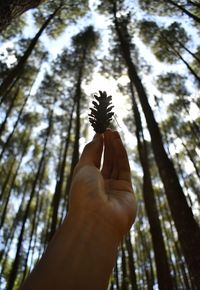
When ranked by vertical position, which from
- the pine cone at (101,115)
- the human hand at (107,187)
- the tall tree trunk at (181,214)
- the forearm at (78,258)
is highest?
the tall tree trunk at (181,214)

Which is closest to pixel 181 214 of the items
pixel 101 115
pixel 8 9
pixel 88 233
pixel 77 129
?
pixel 101 115

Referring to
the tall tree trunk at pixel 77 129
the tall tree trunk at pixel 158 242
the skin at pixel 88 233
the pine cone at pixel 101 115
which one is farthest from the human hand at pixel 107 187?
the tall tree trunk at pixel 77 129

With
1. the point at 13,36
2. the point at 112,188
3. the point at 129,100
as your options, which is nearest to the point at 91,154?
the point at 112,188

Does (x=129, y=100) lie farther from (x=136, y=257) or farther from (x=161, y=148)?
(x=136, y=257)

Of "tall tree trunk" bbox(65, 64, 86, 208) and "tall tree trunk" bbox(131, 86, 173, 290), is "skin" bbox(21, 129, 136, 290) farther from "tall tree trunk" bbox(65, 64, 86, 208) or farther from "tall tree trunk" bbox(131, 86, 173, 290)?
"tall tree trunk" bbox(65, 64, 86, 208)

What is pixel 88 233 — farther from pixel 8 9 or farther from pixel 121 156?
pixel 8 9

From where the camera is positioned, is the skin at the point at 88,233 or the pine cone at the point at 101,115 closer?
the skin at the point at 88,233

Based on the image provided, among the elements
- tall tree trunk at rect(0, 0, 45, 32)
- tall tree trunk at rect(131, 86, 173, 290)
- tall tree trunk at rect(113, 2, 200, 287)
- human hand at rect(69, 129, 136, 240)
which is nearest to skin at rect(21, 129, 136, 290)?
human hand at rect(69, 129, 136, 240)

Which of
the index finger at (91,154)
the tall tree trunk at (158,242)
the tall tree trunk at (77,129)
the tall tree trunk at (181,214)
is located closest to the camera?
the index finger at (91,154)

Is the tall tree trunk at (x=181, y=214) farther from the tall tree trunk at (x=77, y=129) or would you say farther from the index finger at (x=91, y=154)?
the tall tree trunk at (x=77, y=129)
